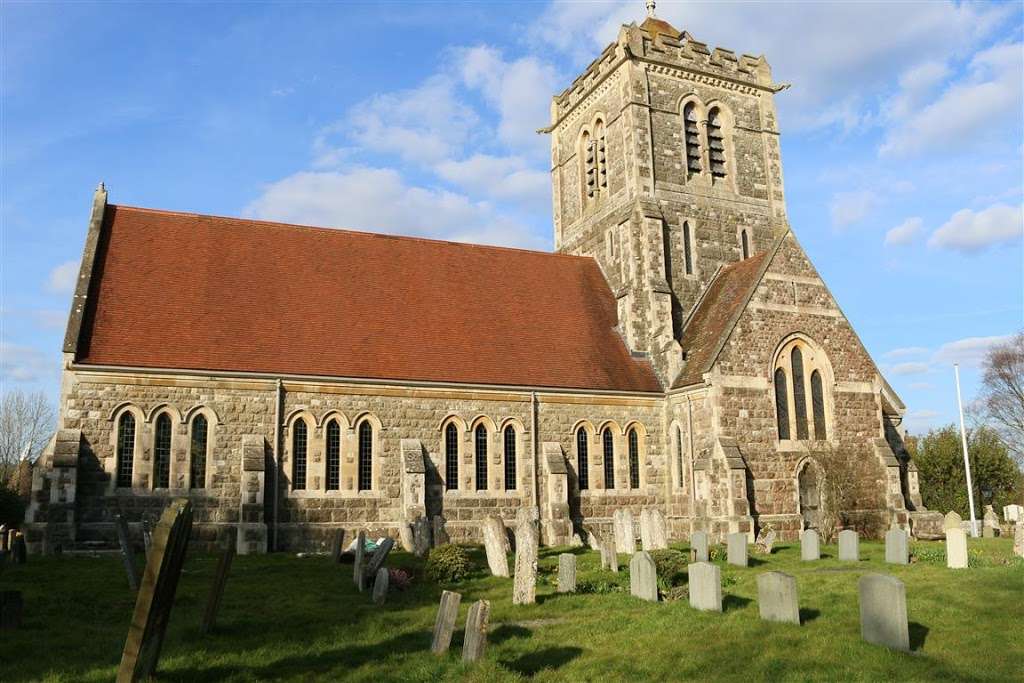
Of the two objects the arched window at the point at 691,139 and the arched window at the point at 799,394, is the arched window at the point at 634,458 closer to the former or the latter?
the arched window at the point at 799,394

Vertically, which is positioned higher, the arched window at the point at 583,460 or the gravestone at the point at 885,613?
the arched window at the point at 583,460

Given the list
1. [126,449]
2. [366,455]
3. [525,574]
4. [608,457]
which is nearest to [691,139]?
[608,457]

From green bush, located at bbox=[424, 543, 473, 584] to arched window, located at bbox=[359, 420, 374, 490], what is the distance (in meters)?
8.06

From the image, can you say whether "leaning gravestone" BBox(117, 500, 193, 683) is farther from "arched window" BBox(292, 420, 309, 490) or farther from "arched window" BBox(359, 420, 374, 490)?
"arched window" BBox(359, 420, 374, 490)

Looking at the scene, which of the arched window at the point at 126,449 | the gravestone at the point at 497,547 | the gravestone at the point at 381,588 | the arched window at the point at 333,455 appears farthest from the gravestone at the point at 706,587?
the arched window at the point at 126,449

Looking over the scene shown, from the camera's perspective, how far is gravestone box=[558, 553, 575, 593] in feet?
51.3

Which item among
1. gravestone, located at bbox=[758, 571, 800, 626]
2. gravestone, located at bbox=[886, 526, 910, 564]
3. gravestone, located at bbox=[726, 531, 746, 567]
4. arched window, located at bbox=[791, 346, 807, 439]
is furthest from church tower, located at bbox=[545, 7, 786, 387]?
gravestone, located at bbox=[758, 571, 800, 626]

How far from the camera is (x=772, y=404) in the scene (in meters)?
27.0

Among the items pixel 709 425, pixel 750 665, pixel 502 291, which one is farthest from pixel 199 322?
pixel 750 665

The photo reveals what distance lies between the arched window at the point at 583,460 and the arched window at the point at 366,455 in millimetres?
6779

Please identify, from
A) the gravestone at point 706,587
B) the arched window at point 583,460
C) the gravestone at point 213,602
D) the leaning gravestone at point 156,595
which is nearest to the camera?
the leaning gravestone at point 156,595

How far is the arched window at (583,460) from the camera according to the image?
27308 millimetres

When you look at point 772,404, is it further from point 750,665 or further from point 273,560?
point 750,665

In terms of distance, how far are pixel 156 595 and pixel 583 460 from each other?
20.1 m
